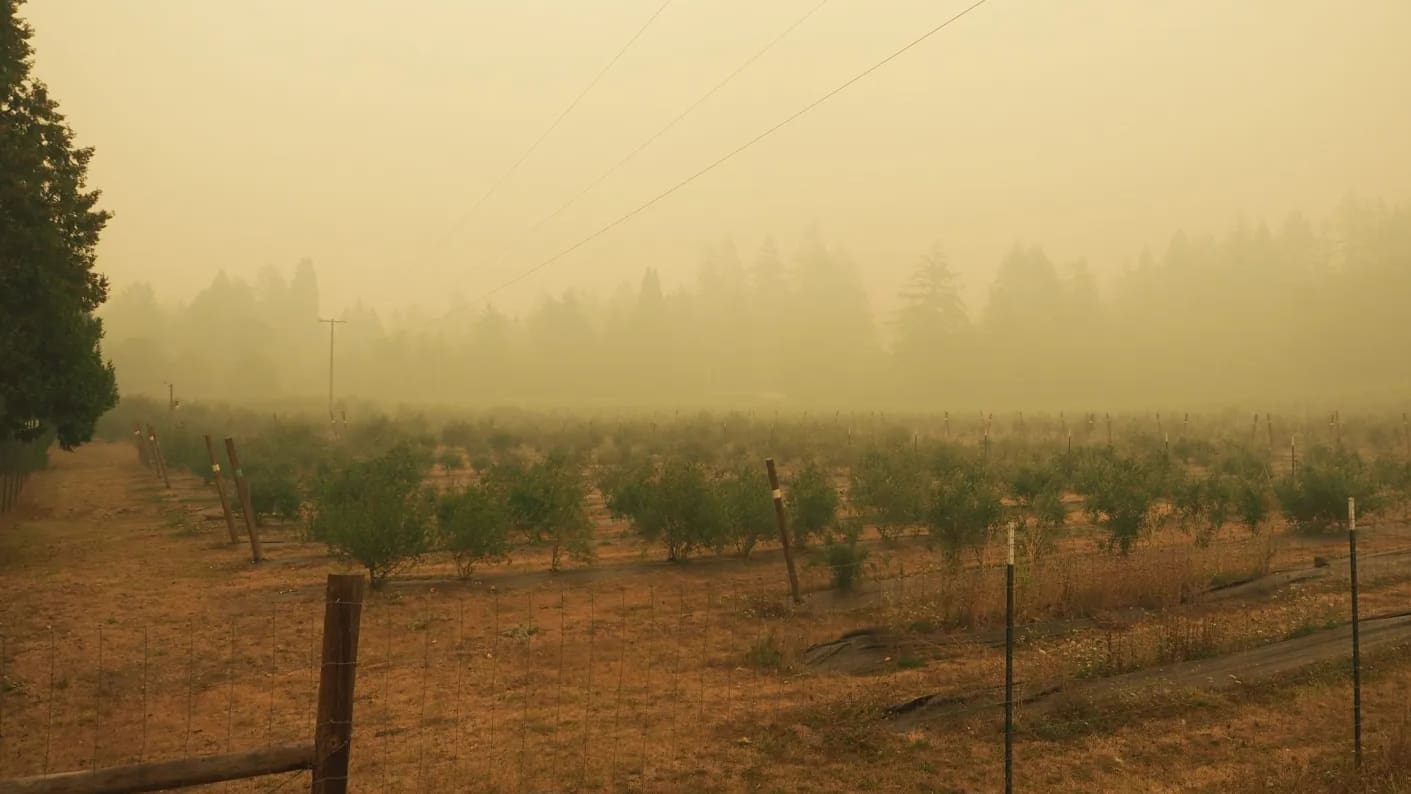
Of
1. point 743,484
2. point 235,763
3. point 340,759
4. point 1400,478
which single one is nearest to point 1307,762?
point 340,759

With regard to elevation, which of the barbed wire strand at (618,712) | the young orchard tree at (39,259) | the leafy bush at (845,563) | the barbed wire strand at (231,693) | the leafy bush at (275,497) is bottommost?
the barbed wire strand at (231,693)

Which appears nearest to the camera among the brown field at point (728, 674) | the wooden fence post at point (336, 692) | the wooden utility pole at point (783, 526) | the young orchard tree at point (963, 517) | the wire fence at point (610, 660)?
the wooden fence post at point (336, 692)

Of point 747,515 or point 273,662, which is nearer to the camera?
point 273,662

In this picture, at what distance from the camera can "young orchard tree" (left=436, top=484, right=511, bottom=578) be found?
1509 cm

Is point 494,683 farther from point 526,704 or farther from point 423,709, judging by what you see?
point 423,709

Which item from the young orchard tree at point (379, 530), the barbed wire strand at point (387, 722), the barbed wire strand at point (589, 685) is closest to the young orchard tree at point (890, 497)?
the barbed wire strand at point (589, 685)

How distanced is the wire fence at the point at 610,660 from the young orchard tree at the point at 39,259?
8.00m

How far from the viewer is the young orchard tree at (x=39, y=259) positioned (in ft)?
56.6

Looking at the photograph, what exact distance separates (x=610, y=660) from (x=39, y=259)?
1569cm

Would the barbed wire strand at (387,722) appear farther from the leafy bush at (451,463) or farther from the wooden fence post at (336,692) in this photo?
the leafy bush at (451,463)

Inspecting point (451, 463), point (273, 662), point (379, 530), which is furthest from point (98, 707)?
point (451, 463)

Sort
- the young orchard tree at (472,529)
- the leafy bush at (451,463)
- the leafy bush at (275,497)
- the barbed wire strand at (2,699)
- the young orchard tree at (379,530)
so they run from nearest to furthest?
the barbed wire strand at (2,699), the young orchard tree at (379,530), the young orchard tree at (472,529), the leafy bush at (275,497), the leafy bush at (451,463)

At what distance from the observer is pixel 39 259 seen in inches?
697

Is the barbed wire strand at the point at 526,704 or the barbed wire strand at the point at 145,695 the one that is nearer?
the barbed wire strand at the point at 526,704
